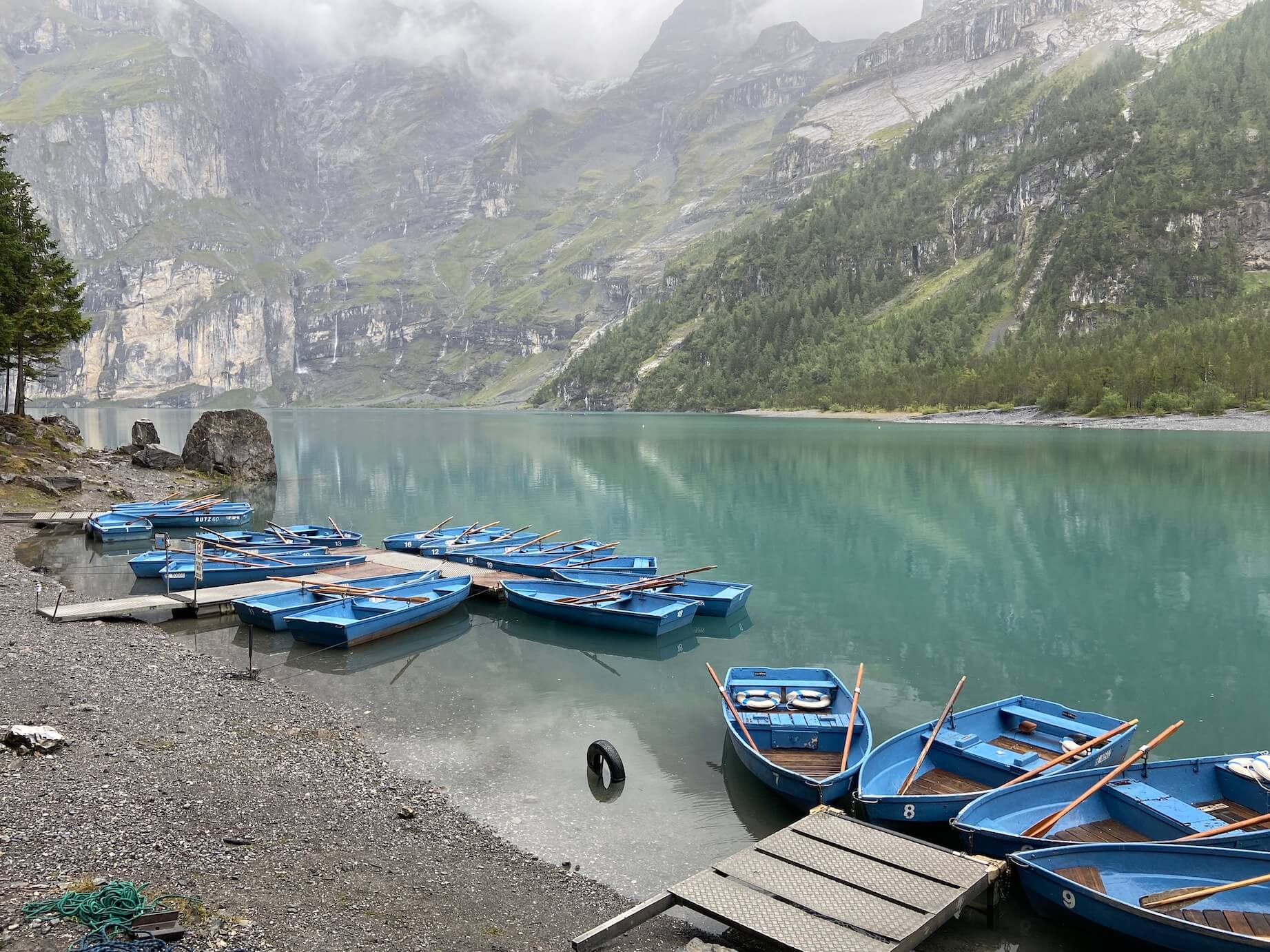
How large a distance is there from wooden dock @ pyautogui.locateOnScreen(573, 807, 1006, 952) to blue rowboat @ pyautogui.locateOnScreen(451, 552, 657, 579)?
22290 mm

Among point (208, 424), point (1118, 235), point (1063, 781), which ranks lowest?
point (1063, 781)

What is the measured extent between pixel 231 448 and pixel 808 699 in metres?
67.6

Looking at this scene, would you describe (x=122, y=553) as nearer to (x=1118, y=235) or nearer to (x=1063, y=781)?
(x=1063, y=781)

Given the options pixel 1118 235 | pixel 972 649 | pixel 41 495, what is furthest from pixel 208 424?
pixel 1118 235

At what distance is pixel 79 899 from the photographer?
8.88 m

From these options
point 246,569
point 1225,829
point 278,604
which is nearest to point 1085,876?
point 1225,829

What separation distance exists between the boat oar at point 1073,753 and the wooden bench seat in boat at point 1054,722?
345mm

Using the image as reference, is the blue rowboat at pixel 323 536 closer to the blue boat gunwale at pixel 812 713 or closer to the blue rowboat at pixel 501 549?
the blue rowboat at pixel 501 549

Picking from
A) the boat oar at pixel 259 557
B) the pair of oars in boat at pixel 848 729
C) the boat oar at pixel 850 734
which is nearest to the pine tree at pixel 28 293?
the boat oar at pixel 259 557

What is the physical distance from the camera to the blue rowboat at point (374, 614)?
25.0 m

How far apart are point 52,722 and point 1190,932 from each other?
1846cm

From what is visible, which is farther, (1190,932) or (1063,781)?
(1063,781)

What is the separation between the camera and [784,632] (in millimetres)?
28125

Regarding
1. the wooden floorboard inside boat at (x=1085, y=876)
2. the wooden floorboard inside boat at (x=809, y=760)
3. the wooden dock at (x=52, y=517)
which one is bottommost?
the wooden floorboard inside boat at (x=809, y=760)
